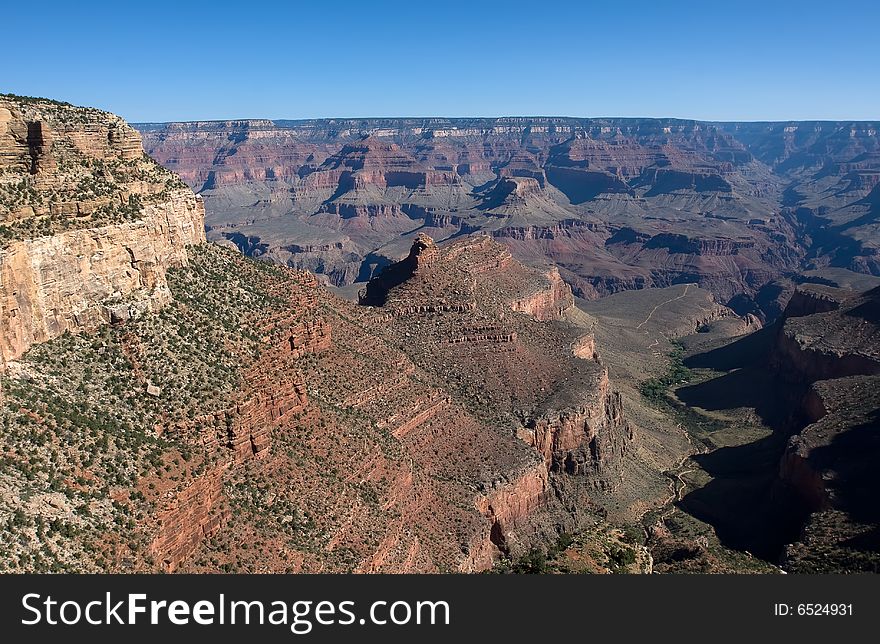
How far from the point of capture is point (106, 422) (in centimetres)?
3316

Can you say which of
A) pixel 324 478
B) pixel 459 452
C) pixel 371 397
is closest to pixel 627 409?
pixel 459 452

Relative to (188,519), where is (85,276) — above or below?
above

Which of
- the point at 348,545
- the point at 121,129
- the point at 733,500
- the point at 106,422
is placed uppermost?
the point at 121,129

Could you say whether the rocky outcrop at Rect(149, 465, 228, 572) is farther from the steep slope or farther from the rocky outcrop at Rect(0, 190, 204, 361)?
the rocky outcrop at Rect(0, 190, 204, 361)

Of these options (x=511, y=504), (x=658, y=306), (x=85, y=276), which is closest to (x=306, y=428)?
(x=85, y=276)

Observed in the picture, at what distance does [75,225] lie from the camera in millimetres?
36375

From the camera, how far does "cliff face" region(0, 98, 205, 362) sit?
33125 millimetres

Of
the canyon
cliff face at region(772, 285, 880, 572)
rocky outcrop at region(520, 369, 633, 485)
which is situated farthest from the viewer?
rocky outcrop at region(520, 369, 633, 485)

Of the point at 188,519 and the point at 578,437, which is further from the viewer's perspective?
the point at 578,437

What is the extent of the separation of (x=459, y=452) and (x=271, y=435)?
71.7ft

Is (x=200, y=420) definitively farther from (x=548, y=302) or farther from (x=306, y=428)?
(x=548, y=302)

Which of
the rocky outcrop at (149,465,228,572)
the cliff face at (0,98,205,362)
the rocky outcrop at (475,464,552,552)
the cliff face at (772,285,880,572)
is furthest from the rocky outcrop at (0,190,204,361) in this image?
the cliff face at (772,285,880,572)

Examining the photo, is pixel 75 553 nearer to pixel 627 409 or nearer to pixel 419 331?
pixel 419 331

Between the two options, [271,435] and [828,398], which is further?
[828,398]
